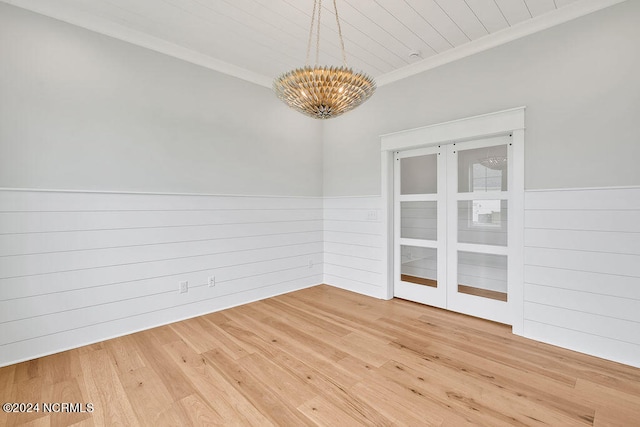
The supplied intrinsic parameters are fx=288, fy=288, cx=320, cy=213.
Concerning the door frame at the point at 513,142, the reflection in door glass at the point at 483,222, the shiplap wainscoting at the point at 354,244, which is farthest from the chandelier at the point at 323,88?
the shiplap wainscoting at the point at 354,244

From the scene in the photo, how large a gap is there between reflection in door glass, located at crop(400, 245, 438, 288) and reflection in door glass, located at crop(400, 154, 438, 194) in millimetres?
709

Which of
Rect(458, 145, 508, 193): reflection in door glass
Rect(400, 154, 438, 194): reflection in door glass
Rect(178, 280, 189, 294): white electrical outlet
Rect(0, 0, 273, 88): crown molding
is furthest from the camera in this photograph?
Rect(400, 154, 438, 194): reflection in door glass

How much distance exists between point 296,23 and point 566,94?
2372 mm

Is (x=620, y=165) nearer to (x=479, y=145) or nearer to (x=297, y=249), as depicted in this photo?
(x=479, y=145)

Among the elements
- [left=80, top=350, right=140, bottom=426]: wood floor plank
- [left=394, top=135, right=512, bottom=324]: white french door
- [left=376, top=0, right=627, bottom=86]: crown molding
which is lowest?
[left=80, top=350, right=140, bottom=426]: wood floor plank

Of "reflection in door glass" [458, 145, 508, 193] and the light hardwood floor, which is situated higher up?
"reflection in door glass" [458, 145, 508, 193]

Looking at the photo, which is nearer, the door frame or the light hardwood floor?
the light hardwood floor

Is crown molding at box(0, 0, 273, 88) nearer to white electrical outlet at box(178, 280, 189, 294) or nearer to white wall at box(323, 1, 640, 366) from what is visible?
white electrical outlet at box(178, 280, 189, 294)

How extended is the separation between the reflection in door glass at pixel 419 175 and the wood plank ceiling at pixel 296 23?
1.11 meters

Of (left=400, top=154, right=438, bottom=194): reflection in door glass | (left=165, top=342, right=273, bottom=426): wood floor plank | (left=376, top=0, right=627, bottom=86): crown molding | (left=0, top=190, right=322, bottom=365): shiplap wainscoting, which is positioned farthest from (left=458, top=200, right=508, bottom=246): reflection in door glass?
(left=165, top=342, right=273, bottom=426): wood floor plank

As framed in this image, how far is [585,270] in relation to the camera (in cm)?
232

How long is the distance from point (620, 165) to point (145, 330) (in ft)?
13.9

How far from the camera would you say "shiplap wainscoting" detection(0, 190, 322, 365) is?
87.1 inches

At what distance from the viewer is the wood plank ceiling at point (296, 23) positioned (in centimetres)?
231
